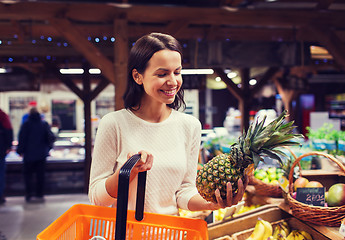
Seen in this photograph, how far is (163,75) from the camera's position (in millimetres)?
1278

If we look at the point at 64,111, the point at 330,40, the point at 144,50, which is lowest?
the point at 64,111

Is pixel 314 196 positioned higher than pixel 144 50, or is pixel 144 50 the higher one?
pixel 144 50

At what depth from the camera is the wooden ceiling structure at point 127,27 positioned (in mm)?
4742

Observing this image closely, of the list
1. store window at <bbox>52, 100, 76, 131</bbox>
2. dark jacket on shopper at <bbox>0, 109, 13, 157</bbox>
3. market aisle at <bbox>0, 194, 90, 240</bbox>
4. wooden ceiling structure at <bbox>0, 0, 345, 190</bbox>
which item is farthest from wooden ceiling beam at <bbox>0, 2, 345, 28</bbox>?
store window at <bbox>52, 100, 76, 131</bbox>

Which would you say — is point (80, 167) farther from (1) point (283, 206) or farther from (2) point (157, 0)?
(1) point (283, 206)

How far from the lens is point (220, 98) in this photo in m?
10.7

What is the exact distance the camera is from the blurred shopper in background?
20.6 ft

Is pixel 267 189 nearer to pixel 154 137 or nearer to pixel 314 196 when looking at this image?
pixel 314 196

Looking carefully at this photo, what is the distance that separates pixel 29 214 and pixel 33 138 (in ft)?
4.76

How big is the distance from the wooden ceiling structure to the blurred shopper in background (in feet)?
3.08

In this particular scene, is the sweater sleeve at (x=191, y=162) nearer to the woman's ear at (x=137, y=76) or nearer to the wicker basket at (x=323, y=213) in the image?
the woman's ear at (x=137, y=76)

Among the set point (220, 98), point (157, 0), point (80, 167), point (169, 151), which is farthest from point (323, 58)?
point (169, 151)

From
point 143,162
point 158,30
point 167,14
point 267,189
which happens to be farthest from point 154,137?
point 158,30

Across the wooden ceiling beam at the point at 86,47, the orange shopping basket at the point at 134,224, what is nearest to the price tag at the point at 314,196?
the orange shopping basket at the point at 134,224
